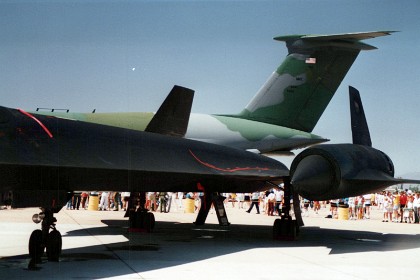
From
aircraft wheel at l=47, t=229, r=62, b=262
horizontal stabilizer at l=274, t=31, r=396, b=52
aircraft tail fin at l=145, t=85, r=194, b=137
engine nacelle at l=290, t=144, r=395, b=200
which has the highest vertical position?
horizontal stabilizer at l=274, t=31, r=396, b=52

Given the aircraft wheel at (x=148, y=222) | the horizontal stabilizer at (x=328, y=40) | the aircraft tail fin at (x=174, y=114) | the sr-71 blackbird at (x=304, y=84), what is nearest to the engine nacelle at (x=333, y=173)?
the aircraft tail fin at (x=174, y=114)

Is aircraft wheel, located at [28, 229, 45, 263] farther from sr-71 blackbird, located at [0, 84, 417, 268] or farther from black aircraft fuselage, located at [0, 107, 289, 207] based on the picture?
black aircraft fuselage, located at [0, 107, 289, 207]

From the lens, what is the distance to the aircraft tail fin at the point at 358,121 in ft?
42.1

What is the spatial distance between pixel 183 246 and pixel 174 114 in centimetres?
308

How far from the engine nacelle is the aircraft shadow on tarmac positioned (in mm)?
1259

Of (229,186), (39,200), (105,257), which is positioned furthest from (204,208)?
(39,200)

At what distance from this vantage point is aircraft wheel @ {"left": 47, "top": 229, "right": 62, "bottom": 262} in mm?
7828

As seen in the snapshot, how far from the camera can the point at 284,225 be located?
488 inches

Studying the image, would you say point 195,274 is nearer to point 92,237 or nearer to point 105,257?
point 105,257

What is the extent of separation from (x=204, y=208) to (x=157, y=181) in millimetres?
6849

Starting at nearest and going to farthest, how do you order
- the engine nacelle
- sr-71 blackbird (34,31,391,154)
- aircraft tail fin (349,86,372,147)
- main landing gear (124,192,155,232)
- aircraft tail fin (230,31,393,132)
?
the engine nacelle
aircraft tail fin (349,86,372,147)
main landing gear (124,192,155,232)
sr-71 blackbird (34,31,391,154)
aircraft tail fin (230,31,393,132)

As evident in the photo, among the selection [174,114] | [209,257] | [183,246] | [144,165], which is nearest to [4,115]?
[144,165]

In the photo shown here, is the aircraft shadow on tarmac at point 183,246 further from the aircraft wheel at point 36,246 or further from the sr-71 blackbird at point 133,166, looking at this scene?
the sr-71 blackbird at point 133,166

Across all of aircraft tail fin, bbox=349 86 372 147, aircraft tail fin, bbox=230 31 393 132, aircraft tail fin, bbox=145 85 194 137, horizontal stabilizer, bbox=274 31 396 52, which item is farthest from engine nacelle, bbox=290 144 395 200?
horizontal stabilizer, bbox=274 31 396 52
